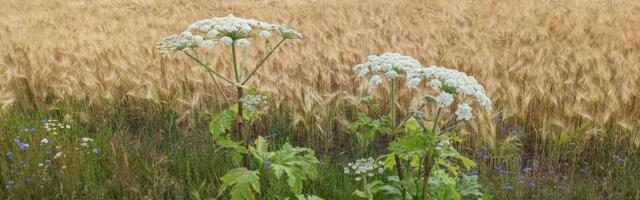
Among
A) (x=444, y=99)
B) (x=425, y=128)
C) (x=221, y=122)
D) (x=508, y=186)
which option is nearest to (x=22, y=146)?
(x=221, y=122)

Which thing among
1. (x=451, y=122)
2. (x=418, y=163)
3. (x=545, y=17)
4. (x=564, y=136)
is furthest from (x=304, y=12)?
(x=418, y=163)

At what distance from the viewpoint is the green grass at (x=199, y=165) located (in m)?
3.05

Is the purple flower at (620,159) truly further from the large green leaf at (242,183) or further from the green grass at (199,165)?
the large green leaf at (242,183)

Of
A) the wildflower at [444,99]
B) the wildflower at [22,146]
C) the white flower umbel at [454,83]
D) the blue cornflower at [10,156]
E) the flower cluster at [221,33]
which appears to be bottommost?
the blue cornflower at [10,156]

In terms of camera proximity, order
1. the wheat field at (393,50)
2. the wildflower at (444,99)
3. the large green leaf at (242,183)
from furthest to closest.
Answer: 1. the wheat field at (393,50)
2. the large green leaf at (242,183)
3. the wildflower at (444,99)

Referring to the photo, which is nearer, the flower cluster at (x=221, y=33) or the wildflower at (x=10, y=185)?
the flower cluster at (x=221, y=33)

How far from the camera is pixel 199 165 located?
3344 mm

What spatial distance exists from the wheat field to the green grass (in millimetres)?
140

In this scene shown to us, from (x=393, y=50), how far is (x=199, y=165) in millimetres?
2697

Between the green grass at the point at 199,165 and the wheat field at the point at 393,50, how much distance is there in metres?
0.14

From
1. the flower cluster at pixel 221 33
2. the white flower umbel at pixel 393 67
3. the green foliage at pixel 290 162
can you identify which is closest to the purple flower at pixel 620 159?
the white flower umbel at pixel 393 67

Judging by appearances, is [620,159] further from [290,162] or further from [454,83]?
[290,162]

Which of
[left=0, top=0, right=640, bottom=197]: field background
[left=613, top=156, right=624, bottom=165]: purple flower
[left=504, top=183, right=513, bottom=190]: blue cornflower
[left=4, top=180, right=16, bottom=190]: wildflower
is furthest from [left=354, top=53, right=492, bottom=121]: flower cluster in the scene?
[left=4, top=180, right=16, bottom=190]: wildflower

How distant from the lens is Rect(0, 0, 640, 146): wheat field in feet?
13.1
